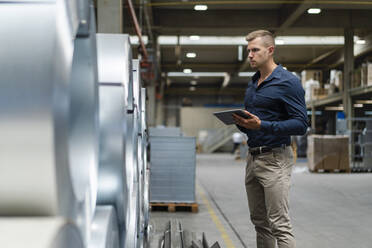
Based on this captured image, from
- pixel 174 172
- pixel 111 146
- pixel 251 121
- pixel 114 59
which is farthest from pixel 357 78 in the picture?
pixel 111 146

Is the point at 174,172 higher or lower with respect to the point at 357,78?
lower

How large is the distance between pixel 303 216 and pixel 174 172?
208 cm

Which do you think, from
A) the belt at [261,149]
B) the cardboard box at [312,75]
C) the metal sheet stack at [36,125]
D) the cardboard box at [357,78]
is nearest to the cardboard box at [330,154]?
the cardboard box at [357,78]

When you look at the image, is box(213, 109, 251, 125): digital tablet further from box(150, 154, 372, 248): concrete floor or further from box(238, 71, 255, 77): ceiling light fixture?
Result: box(238, 71, 255, 77): ceiling light fixture

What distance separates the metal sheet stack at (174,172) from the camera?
7.14 metres

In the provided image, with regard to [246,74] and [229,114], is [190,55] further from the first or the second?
[229,114]

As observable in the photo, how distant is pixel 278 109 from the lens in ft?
9.63

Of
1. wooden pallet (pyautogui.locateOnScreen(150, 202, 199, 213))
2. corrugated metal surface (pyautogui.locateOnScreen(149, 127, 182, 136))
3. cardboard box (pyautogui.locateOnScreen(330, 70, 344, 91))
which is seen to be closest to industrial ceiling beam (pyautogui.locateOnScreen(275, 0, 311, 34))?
cardboard box (pyautogui.locateOnScreen(330, 70, 344, 91))

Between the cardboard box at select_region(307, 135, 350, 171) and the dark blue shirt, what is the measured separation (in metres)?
11.9

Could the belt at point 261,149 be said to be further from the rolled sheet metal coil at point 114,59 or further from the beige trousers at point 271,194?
the rolled sheet metal coil at point 114,59

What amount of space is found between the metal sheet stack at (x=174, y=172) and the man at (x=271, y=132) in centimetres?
406

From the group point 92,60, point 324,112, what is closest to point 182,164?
point 92,60

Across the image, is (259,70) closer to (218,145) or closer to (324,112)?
(324,112)

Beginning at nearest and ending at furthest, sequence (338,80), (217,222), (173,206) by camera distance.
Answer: (217,222) < (173,206) < (338,80)
